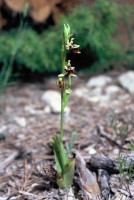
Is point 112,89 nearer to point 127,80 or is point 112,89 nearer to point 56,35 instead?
point 127,80

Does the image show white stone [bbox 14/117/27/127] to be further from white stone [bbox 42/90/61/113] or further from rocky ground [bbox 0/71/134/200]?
white stone [bbox 42/90/61/113]

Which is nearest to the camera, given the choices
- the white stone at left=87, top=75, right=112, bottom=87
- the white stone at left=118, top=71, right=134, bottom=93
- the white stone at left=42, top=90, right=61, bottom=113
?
the white stone at left=42, top=90, right=61, bottom=113

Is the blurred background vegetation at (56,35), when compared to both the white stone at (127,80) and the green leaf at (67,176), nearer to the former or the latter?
the white stone at (127,80)

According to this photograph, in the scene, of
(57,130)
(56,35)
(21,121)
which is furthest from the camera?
(56,35)

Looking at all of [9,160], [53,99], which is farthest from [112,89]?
[9,160]

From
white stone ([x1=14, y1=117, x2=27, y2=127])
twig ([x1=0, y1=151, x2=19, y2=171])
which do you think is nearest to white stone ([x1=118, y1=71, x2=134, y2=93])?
white stone ([x1=14, y1=117, x2=27, y2=127])

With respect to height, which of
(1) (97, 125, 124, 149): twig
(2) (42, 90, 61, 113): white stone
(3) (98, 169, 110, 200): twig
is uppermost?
(2) (42, 90, 61, 113): white stone

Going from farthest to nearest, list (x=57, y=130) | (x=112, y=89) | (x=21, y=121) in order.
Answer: (x=112, y=89)
(x=21, y=121)
(x=57, y=130)

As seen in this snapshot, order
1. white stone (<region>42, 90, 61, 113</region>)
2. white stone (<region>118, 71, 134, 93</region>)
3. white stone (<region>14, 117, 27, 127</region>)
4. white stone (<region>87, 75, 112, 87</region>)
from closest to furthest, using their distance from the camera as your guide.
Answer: white stone (<region>14, 117, 27, 127</region>) < white stone (<region>42, 90, 61, 113</region>) < white stone (<region>118, 71, 134, 93</region>) < white stone (<region>87, 75, 112, 87</region>)
